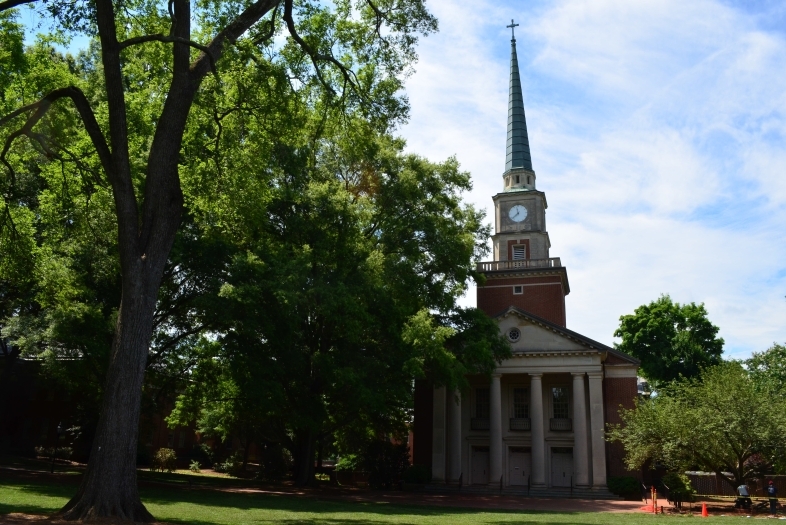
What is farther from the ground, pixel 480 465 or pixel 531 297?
pixel 531 297

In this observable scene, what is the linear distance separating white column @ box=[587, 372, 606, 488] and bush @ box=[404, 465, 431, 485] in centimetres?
867

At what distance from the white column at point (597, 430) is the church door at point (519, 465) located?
156 inches

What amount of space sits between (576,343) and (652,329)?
2158cm

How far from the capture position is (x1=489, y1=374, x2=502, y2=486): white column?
34.9 meters

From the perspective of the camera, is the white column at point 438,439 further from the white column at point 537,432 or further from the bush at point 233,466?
the bush at point 233,466

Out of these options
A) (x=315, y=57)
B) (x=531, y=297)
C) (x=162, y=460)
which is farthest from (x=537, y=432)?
(x=315, y=57)

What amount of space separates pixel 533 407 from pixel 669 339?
2337 centimetres

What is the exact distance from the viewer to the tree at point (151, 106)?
11.4 meters

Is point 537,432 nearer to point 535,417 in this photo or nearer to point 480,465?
point 535,417

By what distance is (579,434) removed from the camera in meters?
34.8

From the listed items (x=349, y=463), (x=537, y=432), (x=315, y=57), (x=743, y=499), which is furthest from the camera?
(x=349, y=463)

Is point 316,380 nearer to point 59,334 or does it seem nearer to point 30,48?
point 59,334

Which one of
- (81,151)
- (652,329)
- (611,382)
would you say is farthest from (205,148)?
(652,329)

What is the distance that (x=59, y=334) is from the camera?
21.1 metres
